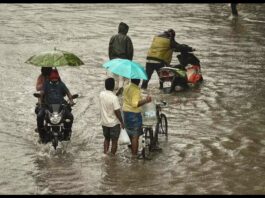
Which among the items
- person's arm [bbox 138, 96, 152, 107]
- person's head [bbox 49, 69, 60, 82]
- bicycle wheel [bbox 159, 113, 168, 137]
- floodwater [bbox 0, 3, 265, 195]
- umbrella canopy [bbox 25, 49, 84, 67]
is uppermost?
umbrella canopy [bbox 25, 49, 84, 67]

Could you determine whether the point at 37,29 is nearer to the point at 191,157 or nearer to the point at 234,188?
the point at 191,157

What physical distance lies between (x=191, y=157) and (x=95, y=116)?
11.5ft

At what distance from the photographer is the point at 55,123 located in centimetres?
1157

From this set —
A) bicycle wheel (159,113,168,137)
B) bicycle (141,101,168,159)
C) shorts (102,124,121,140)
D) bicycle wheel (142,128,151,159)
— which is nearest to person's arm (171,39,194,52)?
bicycle wheel (159,113,168,137)

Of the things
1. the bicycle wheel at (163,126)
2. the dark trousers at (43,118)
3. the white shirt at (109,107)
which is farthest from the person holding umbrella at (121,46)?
the white shirt at (109,107)

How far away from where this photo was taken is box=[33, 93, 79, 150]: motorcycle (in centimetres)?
1159

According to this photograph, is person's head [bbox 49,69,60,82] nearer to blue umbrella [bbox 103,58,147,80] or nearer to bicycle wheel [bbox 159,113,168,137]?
blue umbrella [bbox 103,58,147,80]

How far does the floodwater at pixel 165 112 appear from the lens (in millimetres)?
10258

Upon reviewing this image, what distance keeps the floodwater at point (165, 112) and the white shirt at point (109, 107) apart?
28.9 inches

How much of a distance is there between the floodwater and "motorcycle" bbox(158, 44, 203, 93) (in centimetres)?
30

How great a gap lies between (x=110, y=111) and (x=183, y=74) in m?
5.68

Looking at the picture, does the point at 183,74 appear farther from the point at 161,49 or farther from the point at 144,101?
the point at 144,101

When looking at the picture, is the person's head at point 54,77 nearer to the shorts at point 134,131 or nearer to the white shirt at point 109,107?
the white shirt at point 109,107

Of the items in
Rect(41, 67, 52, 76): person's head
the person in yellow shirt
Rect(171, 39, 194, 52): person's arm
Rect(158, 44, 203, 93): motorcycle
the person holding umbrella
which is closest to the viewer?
the person in yellow shirt
